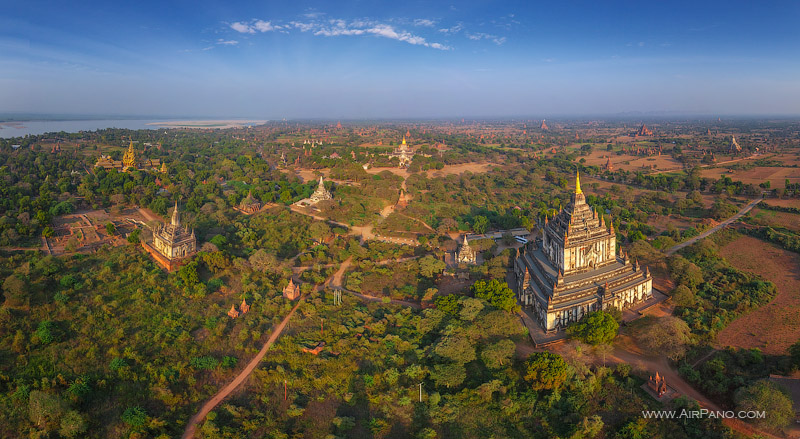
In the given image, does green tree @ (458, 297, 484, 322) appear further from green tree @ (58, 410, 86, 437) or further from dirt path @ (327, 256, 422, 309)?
green tree @ (58, 410, 86, 437)

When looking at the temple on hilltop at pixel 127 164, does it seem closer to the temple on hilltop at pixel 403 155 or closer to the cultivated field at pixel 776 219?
the temple on hilltop at pixel 403 155

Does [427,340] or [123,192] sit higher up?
[123,192]

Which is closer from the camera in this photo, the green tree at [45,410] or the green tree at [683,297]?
the green tree at [45,410]

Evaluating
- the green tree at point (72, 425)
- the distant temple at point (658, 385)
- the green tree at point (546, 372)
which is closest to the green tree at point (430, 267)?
the green tree at point (546, 372)

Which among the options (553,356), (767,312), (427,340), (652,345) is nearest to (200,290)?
(427,340)

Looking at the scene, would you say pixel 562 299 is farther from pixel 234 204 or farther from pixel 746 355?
pixel 234 204

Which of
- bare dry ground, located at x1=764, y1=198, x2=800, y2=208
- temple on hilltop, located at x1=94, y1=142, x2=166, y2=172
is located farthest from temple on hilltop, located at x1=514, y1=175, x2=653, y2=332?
temple on hilltop, located at x1=94, y1=142, x2=166, y2=172
